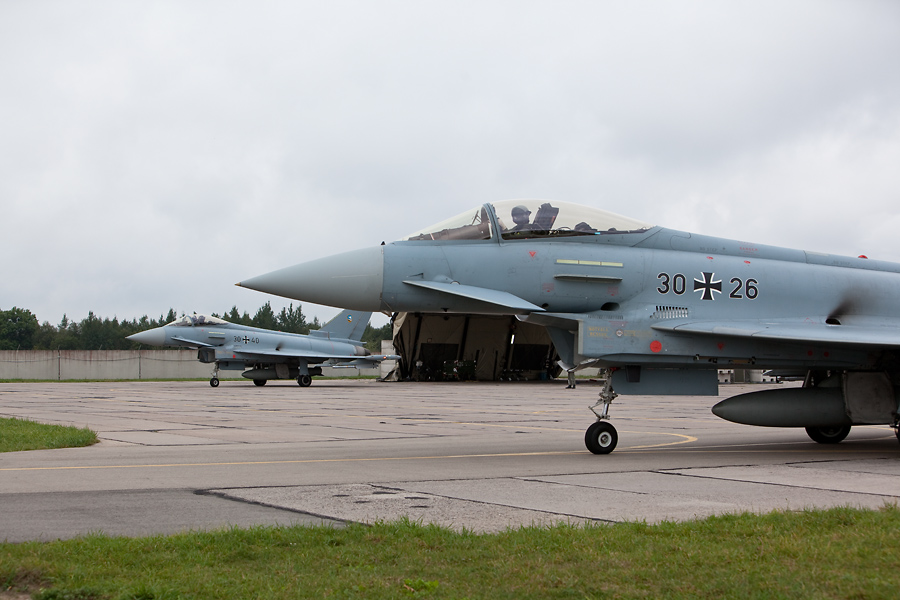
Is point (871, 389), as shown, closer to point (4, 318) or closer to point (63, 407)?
point (63, 407)

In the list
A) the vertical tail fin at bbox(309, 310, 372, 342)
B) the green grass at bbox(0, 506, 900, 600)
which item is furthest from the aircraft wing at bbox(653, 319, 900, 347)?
the vertical tail fin at bbox(309, 310, 372, 342)

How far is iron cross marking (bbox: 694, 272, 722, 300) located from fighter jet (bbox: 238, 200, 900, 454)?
16 mm

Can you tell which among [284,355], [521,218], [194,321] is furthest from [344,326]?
[521,218]

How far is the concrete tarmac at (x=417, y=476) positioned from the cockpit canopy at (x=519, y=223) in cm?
293

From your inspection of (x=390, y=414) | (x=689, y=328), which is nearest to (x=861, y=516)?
(x=689, y=328)

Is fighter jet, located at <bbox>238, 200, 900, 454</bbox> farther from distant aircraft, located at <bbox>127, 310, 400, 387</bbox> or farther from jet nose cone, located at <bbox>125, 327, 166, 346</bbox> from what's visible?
jet nose cone, located at <bbox>125, 327, 166, 346</bbox>

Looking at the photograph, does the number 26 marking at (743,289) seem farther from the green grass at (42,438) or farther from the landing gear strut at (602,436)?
the green grass at (42,438)

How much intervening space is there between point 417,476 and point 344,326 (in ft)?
121

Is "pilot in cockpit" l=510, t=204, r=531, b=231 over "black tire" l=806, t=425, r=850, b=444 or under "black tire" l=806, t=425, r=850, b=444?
over

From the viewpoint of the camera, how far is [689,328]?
10164mm

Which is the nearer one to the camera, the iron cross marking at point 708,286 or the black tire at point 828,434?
the iron cross marking at point 708,286

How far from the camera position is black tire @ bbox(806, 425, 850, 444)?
12156 mm

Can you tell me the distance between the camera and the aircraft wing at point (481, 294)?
32.3 feet

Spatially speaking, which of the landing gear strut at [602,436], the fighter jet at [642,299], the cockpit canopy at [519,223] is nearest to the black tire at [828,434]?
the fighter jet at [642,299]
